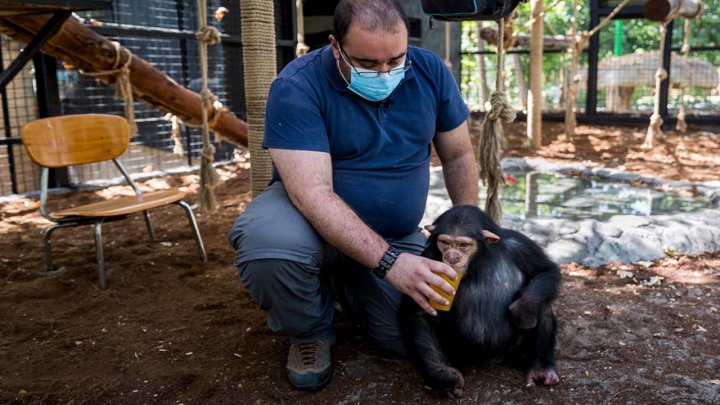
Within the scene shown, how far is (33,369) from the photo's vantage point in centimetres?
256

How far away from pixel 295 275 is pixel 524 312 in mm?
802

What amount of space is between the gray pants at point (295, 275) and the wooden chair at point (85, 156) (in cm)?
140

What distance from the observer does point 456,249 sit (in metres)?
2.26

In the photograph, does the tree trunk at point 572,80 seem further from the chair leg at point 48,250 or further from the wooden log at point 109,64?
the chair leg at point 48,250

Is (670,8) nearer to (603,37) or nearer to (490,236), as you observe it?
(490,236)

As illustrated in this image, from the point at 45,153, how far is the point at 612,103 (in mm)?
9517

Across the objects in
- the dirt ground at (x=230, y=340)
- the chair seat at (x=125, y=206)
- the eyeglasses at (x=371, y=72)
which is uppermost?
the eyeglasses at (x=371, y=72)

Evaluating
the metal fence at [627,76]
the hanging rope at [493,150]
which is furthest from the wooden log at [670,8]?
the hanging rope at [493,150]

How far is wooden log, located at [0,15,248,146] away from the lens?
Answer: 175 inches

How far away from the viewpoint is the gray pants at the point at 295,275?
7.43 ft

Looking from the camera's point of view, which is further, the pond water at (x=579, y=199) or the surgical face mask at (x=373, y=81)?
the pond water at (x=579, y=199)

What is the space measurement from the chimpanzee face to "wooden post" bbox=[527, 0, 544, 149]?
454 centimetres

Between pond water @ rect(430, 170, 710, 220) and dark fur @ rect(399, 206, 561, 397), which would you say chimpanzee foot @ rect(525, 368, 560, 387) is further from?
pond water @ rect(430, 170, 710, 220)

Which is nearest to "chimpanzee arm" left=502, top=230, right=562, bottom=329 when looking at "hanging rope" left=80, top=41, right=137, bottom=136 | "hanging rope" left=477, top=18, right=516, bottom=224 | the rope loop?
"hanging rope" left=477, top=18, right=516, bottom=224
